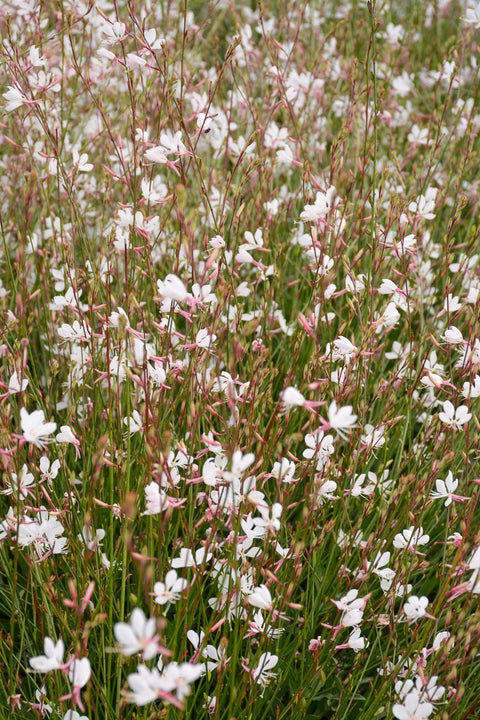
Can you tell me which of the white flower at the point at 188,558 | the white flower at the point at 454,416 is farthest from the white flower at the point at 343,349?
the white flower at the point at 188,558

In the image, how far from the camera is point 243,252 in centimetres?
188

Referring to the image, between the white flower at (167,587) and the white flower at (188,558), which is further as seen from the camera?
the white flower at (188,558)

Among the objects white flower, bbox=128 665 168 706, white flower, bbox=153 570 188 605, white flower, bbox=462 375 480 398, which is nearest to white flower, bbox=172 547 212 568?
white flower, bbox=153 570 188 605

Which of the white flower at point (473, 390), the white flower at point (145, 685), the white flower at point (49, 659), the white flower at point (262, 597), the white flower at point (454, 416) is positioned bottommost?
the white flower at point (262, 597)

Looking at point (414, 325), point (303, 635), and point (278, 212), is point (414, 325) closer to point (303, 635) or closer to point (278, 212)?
point (278, 212)

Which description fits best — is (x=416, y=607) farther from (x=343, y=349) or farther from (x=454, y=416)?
(x=343, y=349)

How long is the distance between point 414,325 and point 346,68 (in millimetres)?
1832

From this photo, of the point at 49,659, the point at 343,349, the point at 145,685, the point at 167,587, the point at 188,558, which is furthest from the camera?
the point at 343,349

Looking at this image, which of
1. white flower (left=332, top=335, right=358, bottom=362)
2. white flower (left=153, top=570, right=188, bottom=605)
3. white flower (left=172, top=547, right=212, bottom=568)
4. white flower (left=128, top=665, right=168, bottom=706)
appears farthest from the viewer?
white flower (left=332, top=335, right=358, bottom=362)

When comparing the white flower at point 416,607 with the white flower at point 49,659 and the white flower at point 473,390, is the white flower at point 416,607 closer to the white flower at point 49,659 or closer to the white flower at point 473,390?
the white flower at point 473,390

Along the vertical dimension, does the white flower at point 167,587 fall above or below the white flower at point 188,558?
above

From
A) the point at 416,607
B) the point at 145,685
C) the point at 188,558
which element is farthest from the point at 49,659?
the point at 416,607

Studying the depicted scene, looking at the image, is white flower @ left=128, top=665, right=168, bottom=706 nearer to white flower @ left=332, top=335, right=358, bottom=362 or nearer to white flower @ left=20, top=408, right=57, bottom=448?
white flower @ left=20, top=408, right=57, bottom=448

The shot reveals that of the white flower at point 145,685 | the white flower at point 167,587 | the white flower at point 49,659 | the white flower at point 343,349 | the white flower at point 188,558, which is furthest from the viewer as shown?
the white flower at point 343,349
